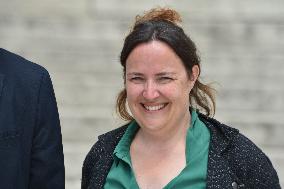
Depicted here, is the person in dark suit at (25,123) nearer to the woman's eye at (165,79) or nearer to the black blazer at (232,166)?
the black blazer at (232,166)

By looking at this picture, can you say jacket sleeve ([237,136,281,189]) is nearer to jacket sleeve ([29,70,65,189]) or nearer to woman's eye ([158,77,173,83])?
woman's eye ([158,77,173,83])

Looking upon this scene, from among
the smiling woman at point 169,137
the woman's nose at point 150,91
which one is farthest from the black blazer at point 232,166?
the woman's nose at point 150,91

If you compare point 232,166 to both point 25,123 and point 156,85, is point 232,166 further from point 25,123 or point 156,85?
point 25,123

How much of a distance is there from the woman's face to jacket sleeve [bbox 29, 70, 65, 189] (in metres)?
0.36

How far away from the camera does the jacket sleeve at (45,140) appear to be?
3262 millimetres

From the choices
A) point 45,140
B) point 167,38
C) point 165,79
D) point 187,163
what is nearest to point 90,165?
point 45,140

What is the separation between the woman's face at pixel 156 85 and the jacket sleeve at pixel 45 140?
0.36 meters

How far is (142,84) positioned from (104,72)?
4.05 metres

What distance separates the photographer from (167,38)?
3158 millimetres

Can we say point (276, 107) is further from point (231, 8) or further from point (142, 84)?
point (142, 84)

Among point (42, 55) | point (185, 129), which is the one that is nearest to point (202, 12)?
point (42, 55)

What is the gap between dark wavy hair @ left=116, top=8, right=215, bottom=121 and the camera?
3162 mm

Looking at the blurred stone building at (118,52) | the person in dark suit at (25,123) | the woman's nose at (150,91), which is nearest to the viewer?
the woman's nose at (150,91)

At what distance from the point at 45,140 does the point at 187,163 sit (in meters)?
0.63
